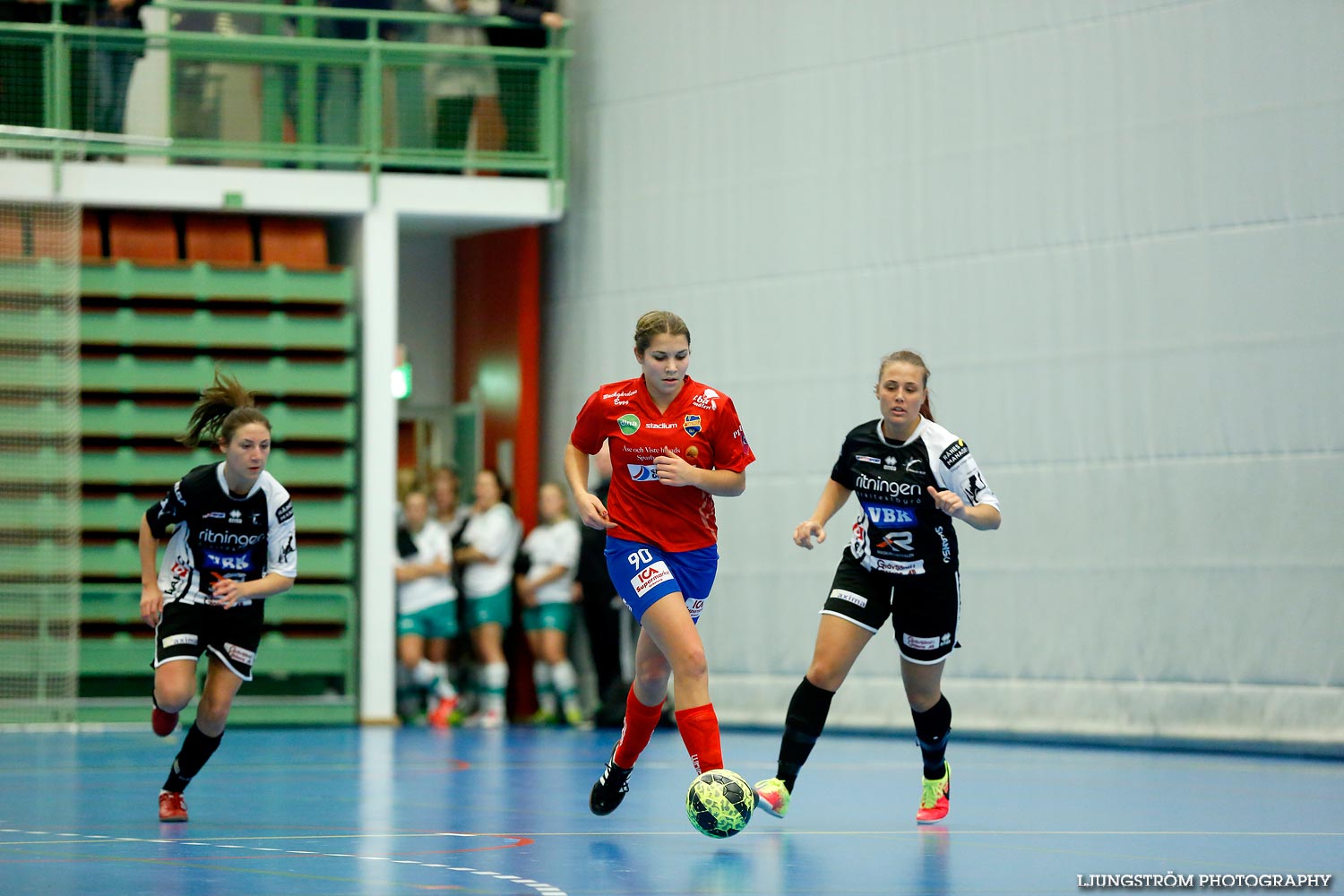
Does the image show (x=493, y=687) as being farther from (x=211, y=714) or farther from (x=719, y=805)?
(x=719, y=805)

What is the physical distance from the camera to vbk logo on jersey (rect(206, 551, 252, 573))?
805cm

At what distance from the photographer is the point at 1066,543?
12977 millimetres

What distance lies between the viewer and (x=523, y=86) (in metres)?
15.7

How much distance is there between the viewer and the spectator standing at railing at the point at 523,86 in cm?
1566

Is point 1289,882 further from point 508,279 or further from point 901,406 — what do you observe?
point 508,279

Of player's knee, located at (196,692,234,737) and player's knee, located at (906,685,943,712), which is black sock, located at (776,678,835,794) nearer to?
player's knee, located at (906,685,943,712)

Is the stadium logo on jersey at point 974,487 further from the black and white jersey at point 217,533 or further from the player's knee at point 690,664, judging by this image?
the black and white jersey at point 217,533

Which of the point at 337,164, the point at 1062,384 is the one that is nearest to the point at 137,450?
the point at 337,164

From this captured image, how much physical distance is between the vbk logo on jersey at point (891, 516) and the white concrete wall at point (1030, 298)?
5102 mm

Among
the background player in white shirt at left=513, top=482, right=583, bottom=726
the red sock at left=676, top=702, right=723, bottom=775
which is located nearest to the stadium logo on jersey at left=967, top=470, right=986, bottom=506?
the red sock at left=676, top=702, right=723, bottom=775

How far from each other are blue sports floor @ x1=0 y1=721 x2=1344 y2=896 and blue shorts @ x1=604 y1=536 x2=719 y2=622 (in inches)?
38.2

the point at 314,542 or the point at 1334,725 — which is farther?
the point at 314,542

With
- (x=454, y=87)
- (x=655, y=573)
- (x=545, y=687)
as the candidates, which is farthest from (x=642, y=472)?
(x=454, y=87)

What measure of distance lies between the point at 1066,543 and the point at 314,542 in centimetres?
672
